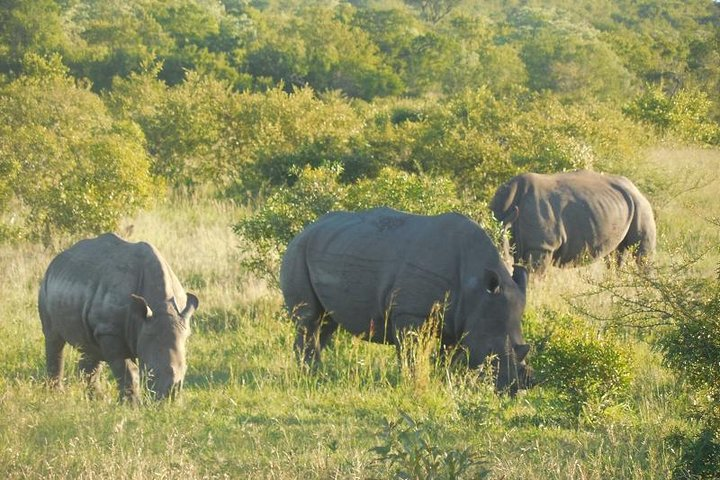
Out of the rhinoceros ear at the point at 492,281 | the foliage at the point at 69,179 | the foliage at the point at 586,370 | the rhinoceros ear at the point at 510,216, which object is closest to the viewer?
the foliage at the point at 586,370

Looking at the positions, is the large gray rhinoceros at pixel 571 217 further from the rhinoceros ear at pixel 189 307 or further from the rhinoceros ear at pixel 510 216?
the rhinoceros ear at pixel 189 307

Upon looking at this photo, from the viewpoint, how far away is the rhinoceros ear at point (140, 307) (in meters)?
8.91

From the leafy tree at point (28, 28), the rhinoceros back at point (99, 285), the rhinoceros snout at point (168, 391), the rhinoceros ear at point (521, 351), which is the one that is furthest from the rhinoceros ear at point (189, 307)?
the leafy tree at point (28, 28)

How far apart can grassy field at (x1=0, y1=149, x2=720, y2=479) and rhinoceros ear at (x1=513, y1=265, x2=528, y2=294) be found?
0.47m

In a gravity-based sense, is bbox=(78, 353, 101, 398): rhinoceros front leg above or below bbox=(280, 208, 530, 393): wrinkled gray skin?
below

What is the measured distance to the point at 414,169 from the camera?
61.7 ft

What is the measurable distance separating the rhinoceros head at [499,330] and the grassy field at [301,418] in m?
0.23

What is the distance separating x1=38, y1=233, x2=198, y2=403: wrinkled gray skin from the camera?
894 centimetres

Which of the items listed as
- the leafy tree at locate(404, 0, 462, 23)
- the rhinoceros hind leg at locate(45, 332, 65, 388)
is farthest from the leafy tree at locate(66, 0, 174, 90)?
the leafy tree at locate(404, 0, 462, 23)

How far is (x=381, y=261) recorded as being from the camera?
33.0ft

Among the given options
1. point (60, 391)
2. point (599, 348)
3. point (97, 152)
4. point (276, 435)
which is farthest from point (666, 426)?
point (97, 152)

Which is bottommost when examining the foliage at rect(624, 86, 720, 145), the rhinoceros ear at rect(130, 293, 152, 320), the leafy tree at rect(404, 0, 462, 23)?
the leafy tree at rect(404, 0, 462, 23)

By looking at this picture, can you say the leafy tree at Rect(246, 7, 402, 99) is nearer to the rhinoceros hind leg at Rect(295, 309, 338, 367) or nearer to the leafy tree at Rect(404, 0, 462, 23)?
the rhinoceros hind leg at Rect(295, 309, 338, 367)

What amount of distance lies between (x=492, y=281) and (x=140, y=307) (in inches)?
113
